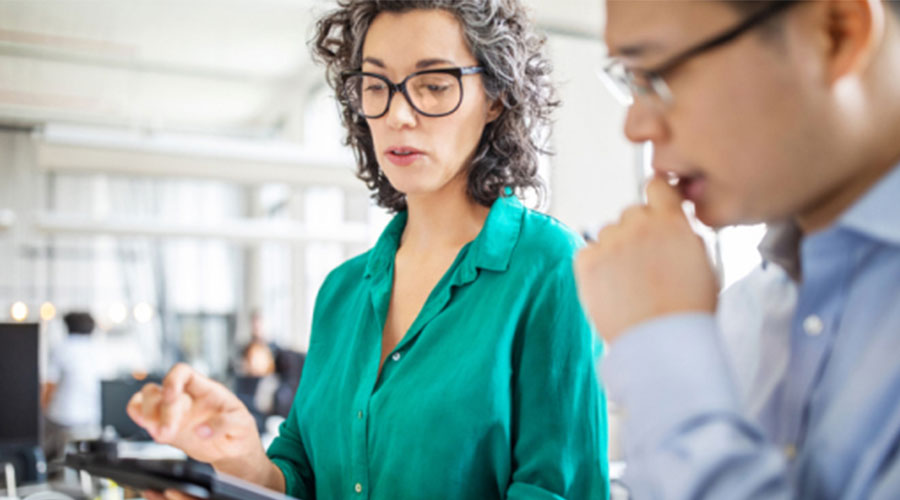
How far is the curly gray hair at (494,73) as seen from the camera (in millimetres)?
1303

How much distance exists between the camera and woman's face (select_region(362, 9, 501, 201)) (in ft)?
4.13

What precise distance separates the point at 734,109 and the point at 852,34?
0.10 m

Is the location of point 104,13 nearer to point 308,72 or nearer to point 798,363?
point 308,72

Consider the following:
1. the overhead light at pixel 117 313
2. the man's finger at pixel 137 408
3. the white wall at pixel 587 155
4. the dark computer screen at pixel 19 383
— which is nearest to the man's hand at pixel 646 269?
the man's finger at pixel 137 408

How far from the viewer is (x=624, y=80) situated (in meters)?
0.86

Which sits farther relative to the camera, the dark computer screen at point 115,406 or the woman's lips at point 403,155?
the dark computer screen at point 115,406

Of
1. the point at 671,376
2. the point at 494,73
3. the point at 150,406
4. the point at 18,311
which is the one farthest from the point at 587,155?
the point at 18,311

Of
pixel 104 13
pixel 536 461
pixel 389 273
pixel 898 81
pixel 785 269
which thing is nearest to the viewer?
pixel 898 81

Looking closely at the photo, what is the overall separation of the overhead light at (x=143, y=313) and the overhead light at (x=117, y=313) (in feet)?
0.63

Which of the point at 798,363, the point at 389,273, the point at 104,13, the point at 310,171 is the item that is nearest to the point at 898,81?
the point at 798,363

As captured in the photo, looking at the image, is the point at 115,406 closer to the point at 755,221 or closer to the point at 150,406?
the point at 150,406

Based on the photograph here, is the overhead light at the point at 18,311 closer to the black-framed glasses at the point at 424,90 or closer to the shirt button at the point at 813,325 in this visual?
the black-framed glasses at the point at 424,90

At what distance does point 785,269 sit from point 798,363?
13 cm

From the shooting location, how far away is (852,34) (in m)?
0.64
